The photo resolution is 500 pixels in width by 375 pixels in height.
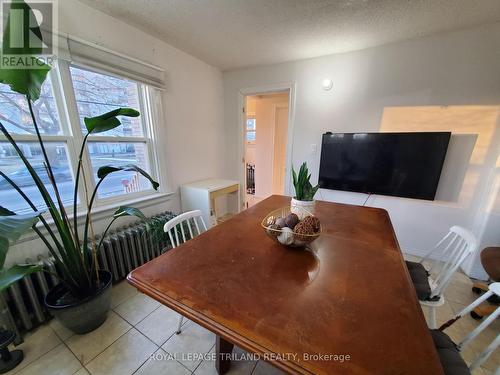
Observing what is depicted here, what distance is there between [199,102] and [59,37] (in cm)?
146

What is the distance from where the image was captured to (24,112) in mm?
1337

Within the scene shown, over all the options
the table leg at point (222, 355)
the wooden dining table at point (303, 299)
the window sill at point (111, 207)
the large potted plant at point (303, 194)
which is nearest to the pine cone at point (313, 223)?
the wooden dining table at point (303, 299)

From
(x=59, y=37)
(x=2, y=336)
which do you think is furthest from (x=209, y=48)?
(x=2, y=336)

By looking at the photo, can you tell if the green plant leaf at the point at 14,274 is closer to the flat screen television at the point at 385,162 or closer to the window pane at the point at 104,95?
the window pane at the point at 104,95

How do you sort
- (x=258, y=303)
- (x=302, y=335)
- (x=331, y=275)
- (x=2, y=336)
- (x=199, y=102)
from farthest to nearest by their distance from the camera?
(x=199, y=102), (x=2, y=336), (x=331, y=275), (x=258, y=303), (x=302, y=335)

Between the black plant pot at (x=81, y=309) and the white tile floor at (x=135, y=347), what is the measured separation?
0.09 metres

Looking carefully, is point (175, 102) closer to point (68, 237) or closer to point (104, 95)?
point (104, 95)

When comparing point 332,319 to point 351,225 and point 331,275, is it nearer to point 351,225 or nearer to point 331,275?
point 331,275

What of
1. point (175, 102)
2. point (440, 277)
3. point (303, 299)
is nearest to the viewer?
point (303, 299)

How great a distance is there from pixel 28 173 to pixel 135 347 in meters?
1.44

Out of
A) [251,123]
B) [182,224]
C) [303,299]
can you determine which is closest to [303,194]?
[303,299]

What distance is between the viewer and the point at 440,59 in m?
1.90

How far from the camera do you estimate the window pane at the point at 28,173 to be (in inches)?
50.9

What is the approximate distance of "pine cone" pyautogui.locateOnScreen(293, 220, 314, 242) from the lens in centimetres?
90
